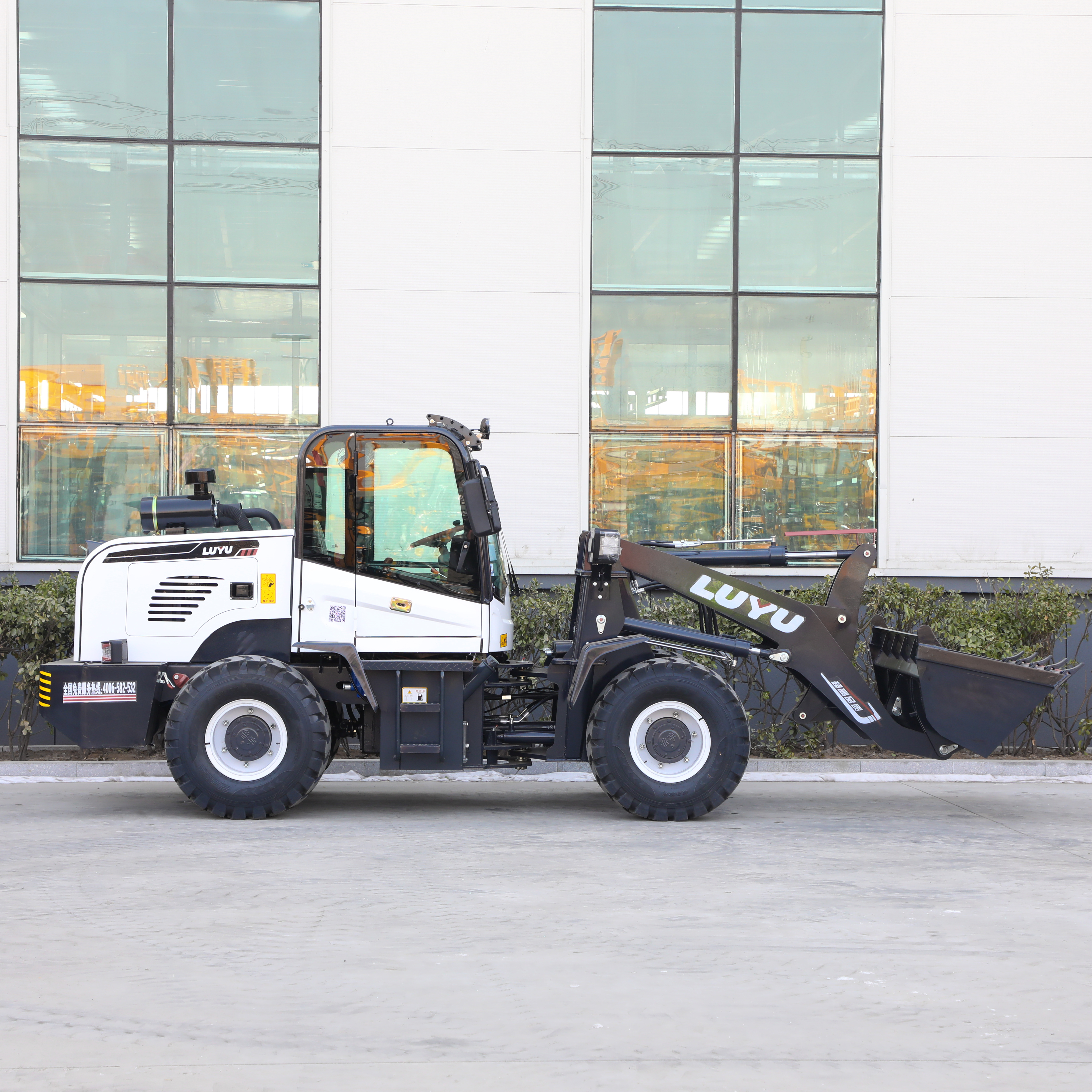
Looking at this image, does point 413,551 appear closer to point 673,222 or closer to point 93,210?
point 673,222

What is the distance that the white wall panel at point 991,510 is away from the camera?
13.4m

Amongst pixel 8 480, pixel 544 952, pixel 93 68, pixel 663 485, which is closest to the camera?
pixel 544 952

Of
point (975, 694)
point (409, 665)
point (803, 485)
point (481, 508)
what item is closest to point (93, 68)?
point (481, 508)

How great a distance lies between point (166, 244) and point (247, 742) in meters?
6.95

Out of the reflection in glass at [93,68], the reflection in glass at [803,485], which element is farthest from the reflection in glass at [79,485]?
the reflection in glass at [803,485]

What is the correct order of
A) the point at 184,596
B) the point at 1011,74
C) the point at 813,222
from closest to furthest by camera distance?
the point at 184,596 → the point at 1011,74 → the point at 813,222

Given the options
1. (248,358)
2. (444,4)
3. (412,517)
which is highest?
(444,4)

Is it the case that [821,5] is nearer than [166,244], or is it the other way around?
[166,244]

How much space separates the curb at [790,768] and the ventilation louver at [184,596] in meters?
2.48

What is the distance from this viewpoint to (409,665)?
28.9ft

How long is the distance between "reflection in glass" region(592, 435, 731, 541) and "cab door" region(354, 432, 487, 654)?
481cm

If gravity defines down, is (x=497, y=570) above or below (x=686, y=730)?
above

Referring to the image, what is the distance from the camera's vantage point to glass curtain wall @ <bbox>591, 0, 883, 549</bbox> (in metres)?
13.6

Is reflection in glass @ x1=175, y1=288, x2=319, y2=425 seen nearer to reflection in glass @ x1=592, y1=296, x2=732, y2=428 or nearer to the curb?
reflection in glass @ x1=592, y1=296, x2=732, y2=428
